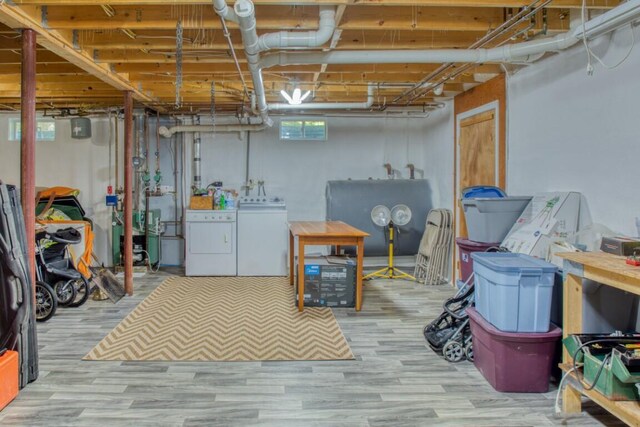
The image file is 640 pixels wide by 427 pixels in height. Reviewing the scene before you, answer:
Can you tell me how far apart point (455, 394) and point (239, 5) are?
8.87 feet

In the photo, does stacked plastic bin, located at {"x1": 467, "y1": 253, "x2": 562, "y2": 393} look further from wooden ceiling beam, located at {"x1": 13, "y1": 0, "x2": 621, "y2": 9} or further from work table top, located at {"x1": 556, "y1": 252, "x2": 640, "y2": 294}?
wooden ceiling beam, located at {"x1": 13, "y1": 0, "x2": 621, "y2": 9}

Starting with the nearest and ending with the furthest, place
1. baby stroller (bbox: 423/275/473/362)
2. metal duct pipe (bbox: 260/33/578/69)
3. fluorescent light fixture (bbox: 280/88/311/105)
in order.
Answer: baby stroller (bbox: 423/275/473/362)
metal duct pipe (bbox: 260/33/578/69)
fluorescent light fixture (bbox: 280/88/311/105)

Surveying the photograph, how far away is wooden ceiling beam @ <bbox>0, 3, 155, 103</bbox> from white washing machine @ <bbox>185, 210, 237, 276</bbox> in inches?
80.3

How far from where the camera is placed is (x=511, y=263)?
111 inches

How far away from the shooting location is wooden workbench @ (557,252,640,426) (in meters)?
2.06

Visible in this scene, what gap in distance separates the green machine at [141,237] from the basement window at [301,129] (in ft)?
7.90

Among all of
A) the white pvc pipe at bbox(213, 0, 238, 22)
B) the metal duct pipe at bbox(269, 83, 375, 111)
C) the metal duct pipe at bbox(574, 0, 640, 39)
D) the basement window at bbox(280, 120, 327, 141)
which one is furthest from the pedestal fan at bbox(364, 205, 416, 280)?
the white pvc pipe at bbox(213, 0, 238, 22)

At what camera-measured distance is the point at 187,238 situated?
21.0 ft

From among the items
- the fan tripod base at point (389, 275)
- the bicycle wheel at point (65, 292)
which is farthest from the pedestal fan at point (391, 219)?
the bicycle wheel at point (65, 292)

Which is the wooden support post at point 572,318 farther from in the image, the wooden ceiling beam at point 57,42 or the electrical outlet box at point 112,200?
the electrical outlet box at point 112,200

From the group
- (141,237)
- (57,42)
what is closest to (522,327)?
(57,42)

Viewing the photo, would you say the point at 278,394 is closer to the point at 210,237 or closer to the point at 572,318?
the point at 572,318

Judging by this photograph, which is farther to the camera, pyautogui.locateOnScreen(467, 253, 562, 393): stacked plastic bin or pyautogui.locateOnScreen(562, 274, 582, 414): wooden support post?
pyautogui.locateOnScreen(467, 253, 562, 393): stacked plastic bin

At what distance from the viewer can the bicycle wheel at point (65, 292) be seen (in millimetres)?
4688
